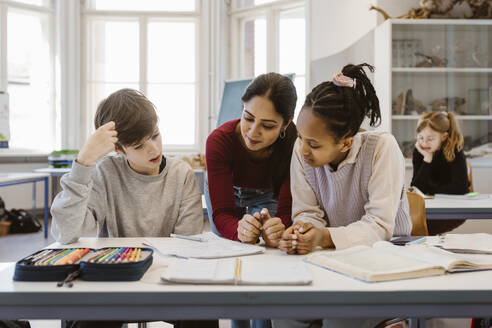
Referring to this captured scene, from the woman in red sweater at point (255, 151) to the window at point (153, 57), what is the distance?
4291 mm

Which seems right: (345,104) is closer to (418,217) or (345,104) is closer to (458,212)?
(418,217)

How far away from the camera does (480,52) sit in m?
4.32

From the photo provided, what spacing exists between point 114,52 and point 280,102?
487cm

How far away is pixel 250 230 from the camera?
1219mm

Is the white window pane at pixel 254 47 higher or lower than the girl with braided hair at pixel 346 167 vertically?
higher

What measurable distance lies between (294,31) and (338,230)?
184 inches

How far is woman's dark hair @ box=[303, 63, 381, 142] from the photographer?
1251 mm

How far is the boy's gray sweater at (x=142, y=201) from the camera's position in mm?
1450

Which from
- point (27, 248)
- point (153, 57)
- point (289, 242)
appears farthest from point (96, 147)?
point (153, 57)

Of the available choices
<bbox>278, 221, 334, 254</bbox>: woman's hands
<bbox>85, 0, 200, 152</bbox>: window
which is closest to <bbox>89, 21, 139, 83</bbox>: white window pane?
<bbox>85, 0, 200, 152</bbox>: window

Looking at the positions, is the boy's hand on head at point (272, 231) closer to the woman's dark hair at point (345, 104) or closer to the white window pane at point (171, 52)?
the woman's dark hair at point (345, 104)

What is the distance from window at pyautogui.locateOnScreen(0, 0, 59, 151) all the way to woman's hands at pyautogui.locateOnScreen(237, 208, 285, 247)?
4.95 meters

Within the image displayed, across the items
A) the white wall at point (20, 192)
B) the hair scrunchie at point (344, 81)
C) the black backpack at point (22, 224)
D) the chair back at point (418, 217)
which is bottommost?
the black backpack at point (22, 224)

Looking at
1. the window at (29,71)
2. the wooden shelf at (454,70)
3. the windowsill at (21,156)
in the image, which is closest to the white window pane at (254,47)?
the wooden shelf at (454,70)
